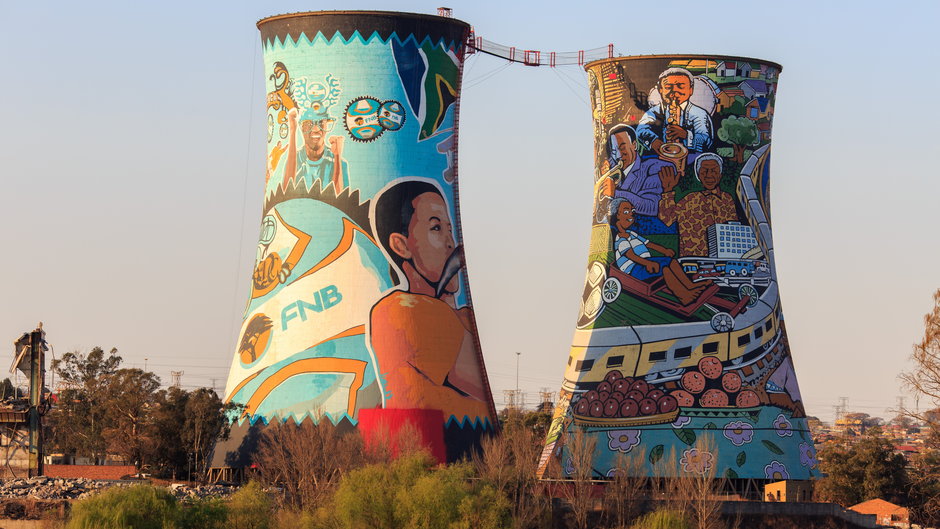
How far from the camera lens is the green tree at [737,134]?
3831cm

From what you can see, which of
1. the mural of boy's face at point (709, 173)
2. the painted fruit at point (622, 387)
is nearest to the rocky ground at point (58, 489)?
the painted fruit at point (622, 387)

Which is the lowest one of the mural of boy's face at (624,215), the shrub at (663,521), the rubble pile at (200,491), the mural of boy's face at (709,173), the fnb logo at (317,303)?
the shrub at (663,521)

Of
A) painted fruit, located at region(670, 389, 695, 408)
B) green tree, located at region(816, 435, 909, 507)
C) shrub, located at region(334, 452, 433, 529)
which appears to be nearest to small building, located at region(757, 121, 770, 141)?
painted fruit, located at region(670, 389, 695, 408)

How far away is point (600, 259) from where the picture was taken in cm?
3853

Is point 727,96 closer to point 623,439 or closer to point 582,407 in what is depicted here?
point 582,407

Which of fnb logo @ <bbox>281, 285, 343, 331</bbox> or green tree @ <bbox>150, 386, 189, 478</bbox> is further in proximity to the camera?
green tree @ <bbox>150, 386, 189, 478</bbox>

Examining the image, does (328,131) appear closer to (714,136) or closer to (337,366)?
(337,366)

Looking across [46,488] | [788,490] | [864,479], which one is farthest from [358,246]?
[864,479]

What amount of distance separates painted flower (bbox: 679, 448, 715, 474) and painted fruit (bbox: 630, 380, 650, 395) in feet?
5.40

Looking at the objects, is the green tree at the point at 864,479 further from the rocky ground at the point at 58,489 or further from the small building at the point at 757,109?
Answer: the rocky ground at the point at 58,489

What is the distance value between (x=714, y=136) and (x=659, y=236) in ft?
8.54

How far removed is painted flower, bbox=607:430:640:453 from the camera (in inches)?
1508

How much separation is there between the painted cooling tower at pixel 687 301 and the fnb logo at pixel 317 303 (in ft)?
20.5

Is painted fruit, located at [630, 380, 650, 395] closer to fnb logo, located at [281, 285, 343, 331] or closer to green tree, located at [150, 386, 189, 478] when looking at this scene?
fnb logo, located at [281, 285, 343, 331]
